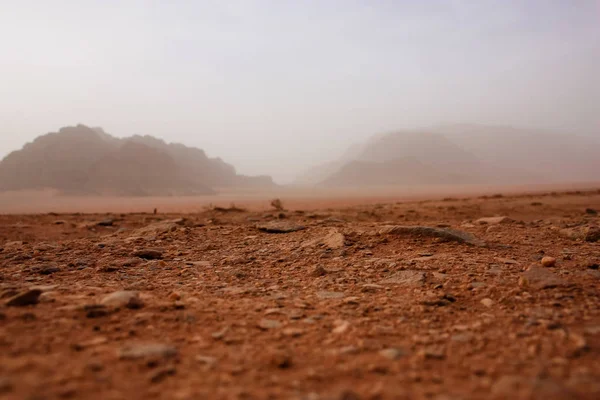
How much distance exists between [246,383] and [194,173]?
80.8m

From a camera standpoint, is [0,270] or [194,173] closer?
[0,270]

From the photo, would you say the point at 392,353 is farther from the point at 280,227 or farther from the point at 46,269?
the point at 280,227

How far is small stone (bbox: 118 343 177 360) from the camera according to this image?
1.87 metres

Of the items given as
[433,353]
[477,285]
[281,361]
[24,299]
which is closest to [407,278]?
[477,285]

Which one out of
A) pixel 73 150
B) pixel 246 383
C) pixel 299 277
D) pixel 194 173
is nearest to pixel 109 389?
pixel 246 383

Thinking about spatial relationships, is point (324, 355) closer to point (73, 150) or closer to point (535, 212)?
point (535, 212)

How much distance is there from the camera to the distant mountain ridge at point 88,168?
5322 cm

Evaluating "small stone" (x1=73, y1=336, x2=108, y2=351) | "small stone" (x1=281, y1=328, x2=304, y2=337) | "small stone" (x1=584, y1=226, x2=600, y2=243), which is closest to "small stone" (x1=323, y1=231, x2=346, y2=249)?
"small stone" (x1=281, y1=328, x2=304, y2=337)

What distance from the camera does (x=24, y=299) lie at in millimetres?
2527

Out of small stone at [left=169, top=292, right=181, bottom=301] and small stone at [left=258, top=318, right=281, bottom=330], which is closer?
small stone at [left=258, top=318, right=281, bottom=330]

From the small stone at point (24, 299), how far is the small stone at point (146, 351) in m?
1.12

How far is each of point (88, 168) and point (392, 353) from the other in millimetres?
65800

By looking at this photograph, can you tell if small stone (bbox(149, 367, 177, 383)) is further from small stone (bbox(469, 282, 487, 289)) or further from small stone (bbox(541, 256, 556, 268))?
small stone (bbox(541, 256, 556, 268))

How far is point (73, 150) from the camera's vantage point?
6278 centimetres
